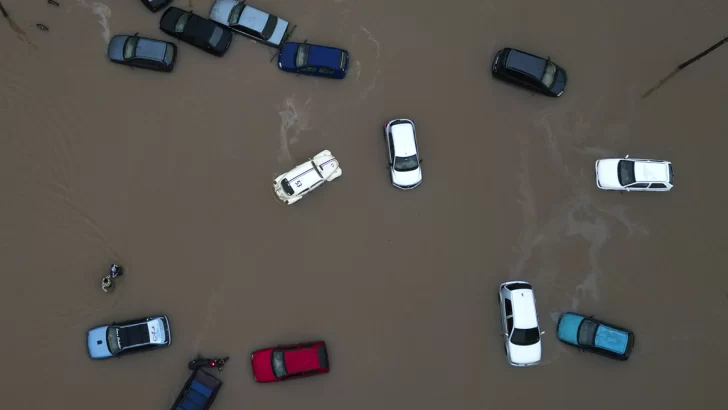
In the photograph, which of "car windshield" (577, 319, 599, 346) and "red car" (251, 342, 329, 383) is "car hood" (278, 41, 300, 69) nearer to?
"red car" (251, 342, 329, 383)

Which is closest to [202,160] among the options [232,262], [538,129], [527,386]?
[232,262]

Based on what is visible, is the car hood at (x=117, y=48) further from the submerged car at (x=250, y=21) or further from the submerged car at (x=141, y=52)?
the submerged car at (x=250, y=21)

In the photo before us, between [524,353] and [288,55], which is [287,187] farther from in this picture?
[524,353]

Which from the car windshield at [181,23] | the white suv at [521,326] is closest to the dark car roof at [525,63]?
the white suv at [521,326]

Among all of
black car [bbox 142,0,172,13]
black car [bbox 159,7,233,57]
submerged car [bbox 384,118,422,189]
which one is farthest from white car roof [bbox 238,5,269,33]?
submerged car [bbox 384,118,422,189]

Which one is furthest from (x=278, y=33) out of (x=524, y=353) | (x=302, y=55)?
(x=524, y=353)

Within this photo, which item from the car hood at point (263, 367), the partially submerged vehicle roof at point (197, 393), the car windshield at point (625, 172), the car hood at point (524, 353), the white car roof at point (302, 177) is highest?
the car windshield at point (625, 172)
